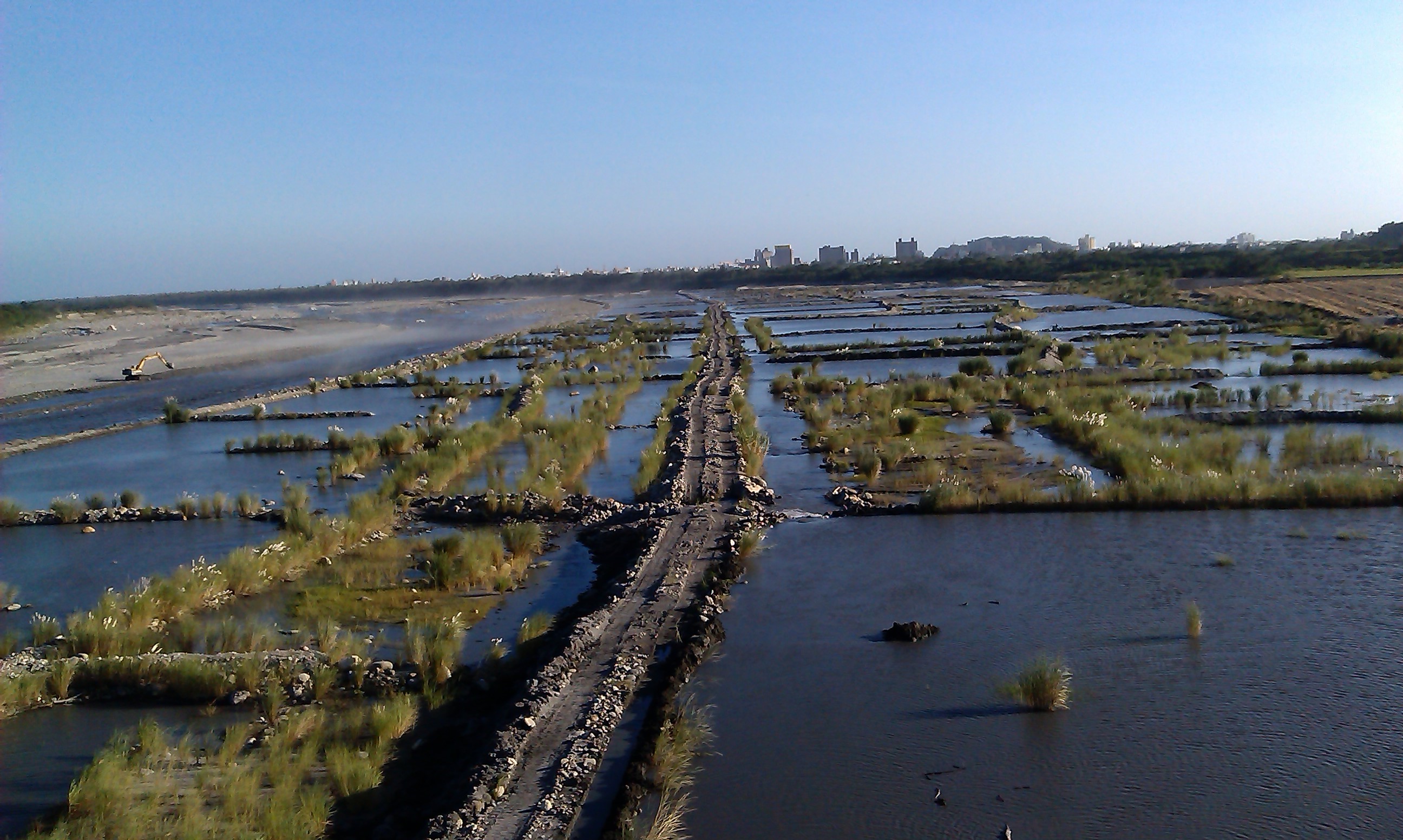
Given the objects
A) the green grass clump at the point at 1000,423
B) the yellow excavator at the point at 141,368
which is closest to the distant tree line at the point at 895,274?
the yellow excavator at the point at 141,368

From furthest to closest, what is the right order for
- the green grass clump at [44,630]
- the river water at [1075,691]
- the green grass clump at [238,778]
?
the green grass clump at [44,630] < the river water at [1075,691] < the green grass clump at [238,778]

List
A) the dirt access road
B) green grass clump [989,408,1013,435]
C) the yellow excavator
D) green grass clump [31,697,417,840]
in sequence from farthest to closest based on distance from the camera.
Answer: the yellow excavator → green grass clump [989,408,1013,435] → the dirt access road → green grass clump [31,697,417,840]

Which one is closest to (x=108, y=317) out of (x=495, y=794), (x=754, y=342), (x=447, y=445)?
(x=754, y=342)

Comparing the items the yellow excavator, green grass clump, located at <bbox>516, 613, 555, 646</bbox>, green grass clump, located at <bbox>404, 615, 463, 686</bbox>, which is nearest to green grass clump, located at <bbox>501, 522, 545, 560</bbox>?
green grass clump, located at <bbox>516, 613, 555, 646</bbox>

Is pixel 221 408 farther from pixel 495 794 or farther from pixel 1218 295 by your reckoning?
pixel 1218 295

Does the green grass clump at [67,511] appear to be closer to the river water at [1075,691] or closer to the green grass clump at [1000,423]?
the river water at [1075,691]

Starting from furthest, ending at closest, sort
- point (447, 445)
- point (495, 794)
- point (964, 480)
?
1. point (447, 445)
2. point (964, 480)
3. point (495, 794)

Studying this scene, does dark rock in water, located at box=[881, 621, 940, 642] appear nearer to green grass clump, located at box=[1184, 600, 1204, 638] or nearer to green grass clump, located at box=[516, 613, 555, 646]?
green grass clump, located at box=[1184, 600, 1204, 638]
